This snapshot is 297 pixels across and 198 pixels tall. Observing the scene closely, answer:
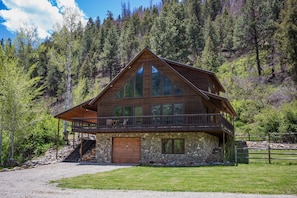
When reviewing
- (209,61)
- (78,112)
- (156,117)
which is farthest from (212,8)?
(156,117)

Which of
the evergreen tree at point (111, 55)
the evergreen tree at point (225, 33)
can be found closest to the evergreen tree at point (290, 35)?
the evergreen tree at point (225, 33)

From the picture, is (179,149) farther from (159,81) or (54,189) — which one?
(54,189)

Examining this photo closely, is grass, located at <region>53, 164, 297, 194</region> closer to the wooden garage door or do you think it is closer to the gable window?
the gable window

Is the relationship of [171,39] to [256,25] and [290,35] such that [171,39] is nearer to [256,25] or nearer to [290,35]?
[256,25]

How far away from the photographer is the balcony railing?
19.9m

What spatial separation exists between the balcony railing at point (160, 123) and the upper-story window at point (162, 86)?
1.85 meters

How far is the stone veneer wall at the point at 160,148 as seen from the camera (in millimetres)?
20781

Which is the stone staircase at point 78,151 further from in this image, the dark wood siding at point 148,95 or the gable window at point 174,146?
the gable window at point 174,146

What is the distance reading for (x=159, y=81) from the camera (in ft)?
74.2

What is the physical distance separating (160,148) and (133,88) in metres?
5.16

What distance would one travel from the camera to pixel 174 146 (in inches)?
841

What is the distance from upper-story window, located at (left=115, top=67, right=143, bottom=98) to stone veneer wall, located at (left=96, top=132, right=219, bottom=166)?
3.08 m

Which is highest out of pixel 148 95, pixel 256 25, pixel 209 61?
pixel 256 25

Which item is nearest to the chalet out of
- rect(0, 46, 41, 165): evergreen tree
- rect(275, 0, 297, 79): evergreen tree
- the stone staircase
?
the stone staircase
